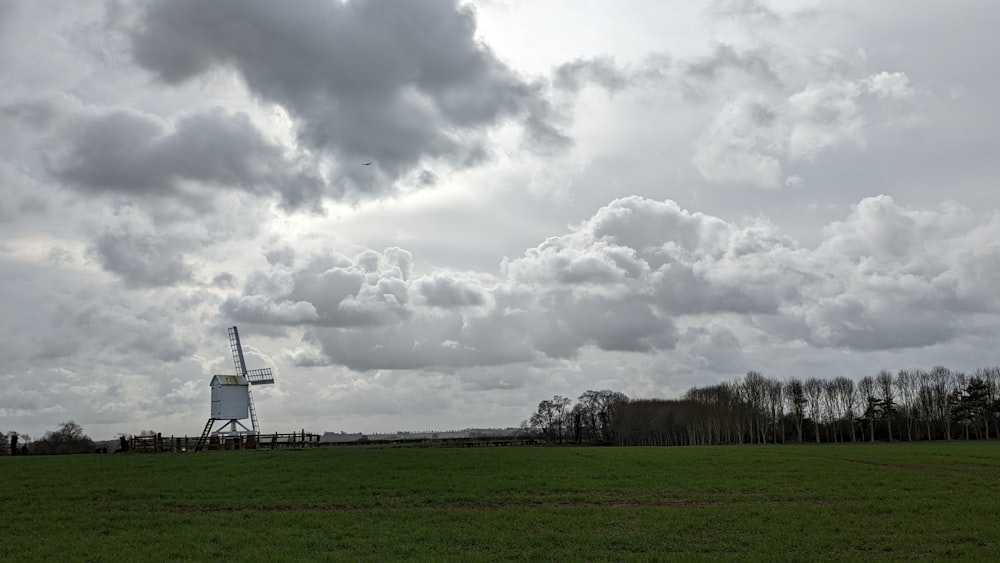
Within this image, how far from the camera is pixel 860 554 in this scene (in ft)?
63.7

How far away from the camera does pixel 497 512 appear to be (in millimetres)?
26125

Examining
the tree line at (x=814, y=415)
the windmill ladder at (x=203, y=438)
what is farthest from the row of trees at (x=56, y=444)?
the tree line at (x=814, y=415)

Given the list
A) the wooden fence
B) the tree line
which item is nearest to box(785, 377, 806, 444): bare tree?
the tree line

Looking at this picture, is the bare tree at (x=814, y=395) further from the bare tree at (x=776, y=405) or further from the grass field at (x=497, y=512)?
the grass field at (x=497, y=512)

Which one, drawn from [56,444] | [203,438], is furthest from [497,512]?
[56,444]

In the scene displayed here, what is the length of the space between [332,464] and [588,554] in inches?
1158

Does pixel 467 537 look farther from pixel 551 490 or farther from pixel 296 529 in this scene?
pixel 551 490

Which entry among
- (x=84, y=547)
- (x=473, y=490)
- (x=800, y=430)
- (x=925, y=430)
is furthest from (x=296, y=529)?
(x=925, y=430)

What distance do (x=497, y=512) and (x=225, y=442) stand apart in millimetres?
63091

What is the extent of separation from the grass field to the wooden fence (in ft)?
93.3

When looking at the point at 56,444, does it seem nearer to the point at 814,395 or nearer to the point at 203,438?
the point at 203,438

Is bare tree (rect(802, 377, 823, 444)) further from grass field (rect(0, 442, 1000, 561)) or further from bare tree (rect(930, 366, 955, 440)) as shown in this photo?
grass field (rect(0, 442, 1000, 561))

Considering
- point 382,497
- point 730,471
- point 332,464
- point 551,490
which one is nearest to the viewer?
point 382,497

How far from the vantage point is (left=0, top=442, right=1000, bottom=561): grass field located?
65.5ft
